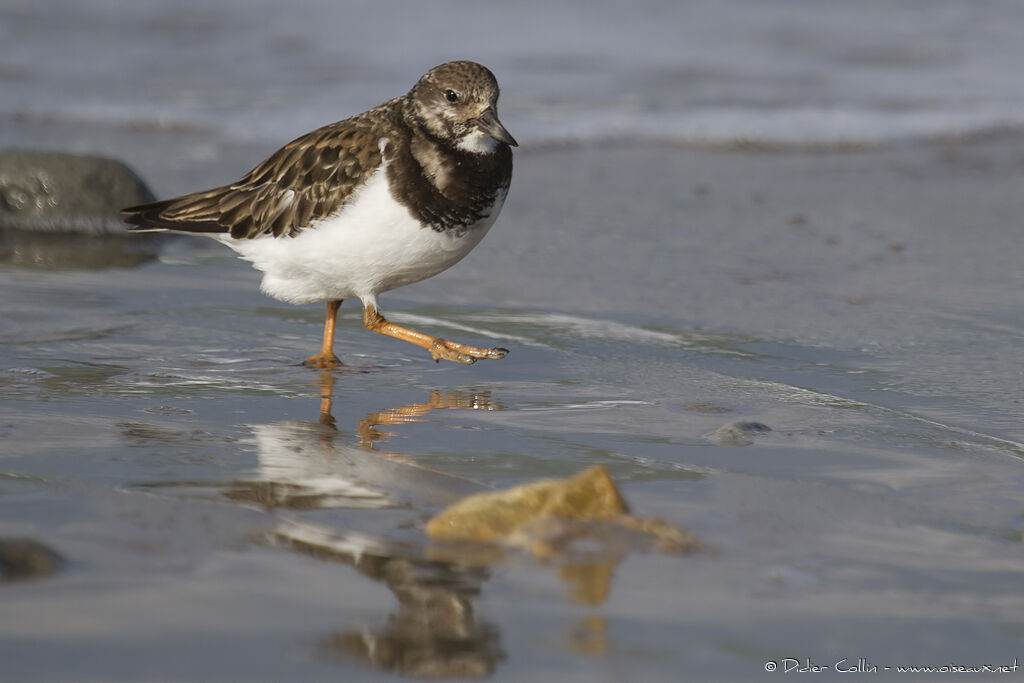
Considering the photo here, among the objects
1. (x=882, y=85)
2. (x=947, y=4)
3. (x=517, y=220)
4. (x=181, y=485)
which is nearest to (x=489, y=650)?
(x=181, y=485)

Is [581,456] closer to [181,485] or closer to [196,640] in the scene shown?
[181,485]

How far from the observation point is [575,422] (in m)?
4.04

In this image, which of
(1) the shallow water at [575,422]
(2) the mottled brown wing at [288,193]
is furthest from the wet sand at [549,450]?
(2) the mottled brown wing at [288,193]

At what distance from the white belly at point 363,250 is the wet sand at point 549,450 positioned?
0.93 ft

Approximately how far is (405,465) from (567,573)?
912 millimetres

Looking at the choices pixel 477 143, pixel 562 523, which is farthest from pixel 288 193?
pixel 562 523

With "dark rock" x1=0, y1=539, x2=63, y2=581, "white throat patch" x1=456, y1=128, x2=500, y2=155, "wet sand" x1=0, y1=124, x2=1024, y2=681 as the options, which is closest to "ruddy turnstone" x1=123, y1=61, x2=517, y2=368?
"white throat patch" x1=456, y1=128, x2=500, y2=155

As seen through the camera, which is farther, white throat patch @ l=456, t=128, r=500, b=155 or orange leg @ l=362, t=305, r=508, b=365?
orange leg @ l=362, t=305, r=508, b=365

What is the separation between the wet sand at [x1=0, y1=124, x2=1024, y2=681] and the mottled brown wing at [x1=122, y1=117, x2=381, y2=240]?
40 centimetres

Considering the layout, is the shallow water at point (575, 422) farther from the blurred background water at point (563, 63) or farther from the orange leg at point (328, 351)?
the blurred background water at point (563, 63)

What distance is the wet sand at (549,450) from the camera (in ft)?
8.07

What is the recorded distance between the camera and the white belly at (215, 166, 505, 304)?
4453 millimetres

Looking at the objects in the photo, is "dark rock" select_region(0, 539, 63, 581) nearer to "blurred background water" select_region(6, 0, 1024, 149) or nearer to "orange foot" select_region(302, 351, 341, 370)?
"orange foot" select_region(302, 351, 341, 370)

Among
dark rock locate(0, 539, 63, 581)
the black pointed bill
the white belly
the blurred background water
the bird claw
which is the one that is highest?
the blurred background water
